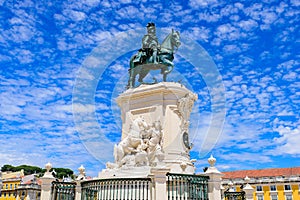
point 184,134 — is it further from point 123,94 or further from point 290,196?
point 290,196

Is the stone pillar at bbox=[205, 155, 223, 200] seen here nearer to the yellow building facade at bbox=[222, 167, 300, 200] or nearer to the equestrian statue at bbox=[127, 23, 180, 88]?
the equestrian statue at bbox=[127, 23, 180, 88]

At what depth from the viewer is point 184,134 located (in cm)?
1590

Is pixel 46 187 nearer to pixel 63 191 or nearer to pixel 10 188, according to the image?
A: pixel 63 191

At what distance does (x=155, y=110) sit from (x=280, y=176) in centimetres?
4020

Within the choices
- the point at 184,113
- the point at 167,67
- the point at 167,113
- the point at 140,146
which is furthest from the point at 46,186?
the point at 167,67

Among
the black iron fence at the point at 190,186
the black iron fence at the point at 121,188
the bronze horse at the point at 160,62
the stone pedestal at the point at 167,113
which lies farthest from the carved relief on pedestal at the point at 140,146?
the bronze horse at the point at 160,62

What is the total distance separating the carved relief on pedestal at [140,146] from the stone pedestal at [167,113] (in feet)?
1.03

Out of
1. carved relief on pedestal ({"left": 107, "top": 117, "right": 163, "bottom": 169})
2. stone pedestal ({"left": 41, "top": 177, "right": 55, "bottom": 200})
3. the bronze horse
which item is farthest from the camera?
the bronze horse

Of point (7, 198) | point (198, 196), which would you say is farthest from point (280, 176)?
point (7, 198)

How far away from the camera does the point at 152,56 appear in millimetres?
17875

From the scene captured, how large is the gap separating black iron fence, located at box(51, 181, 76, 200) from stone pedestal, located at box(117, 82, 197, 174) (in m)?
3.92

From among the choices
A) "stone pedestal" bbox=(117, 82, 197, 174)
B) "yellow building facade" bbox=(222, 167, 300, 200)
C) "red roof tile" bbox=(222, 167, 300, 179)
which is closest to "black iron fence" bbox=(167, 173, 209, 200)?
"stone pedestal" bbox=(117, 82, 197, 174)

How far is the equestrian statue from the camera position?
57.7ft

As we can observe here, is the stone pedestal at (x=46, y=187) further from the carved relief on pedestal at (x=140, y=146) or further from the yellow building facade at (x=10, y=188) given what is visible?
the yellow building facade at (x=10, y=188)
